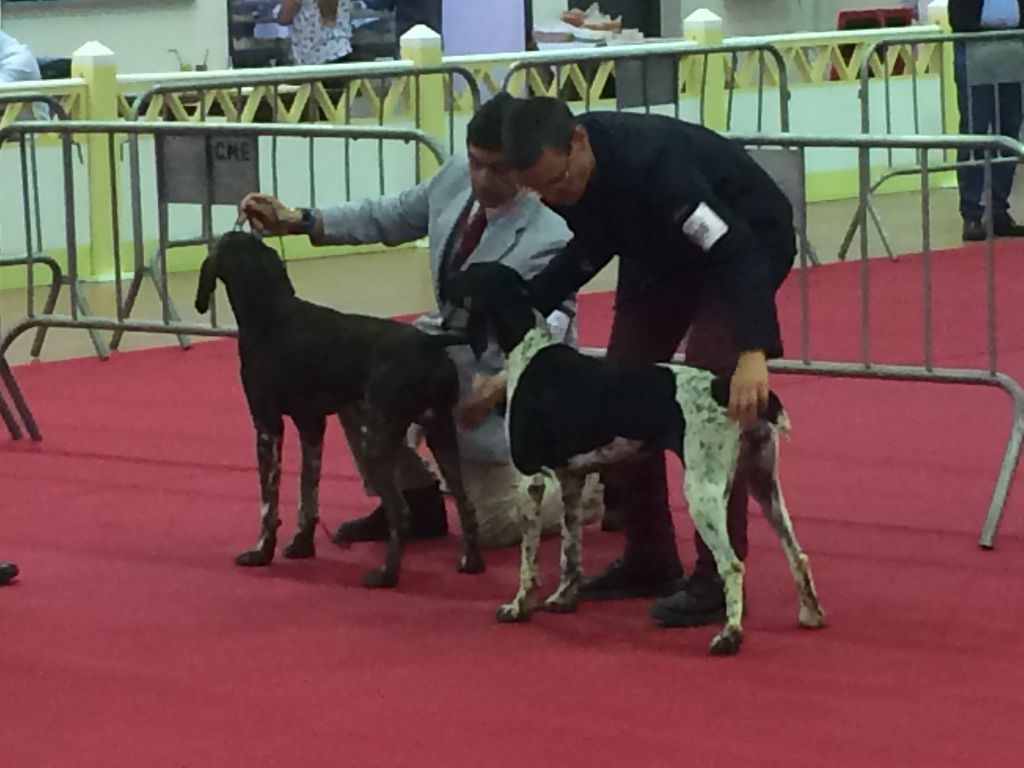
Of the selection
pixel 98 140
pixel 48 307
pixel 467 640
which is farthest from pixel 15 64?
pixel 467 640

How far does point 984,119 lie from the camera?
476 inches

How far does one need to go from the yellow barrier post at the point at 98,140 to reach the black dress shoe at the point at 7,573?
18.9 feet

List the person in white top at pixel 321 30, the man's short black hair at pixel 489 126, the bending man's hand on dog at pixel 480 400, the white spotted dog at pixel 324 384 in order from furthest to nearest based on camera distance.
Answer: the person in white top at pixel 321 30 < the white spotted dog at pixel 324 384 < the bending man's hand on dog at pixel 480 400 < the man's short black hair at pixel 489 126

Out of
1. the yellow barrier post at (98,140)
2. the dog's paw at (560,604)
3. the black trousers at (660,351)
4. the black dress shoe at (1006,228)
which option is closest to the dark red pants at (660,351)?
the black trousers at (660,351)

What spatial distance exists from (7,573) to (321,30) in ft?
29.8

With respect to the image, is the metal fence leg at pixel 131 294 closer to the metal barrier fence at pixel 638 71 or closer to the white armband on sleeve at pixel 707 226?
the metal barrier fence at pixel 638 71

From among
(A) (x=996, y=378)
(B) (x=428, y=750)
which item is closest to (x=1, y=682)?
(B) (x=428, y=750)

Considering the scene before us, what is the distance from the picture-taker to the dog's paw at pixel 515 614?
5.25 metres

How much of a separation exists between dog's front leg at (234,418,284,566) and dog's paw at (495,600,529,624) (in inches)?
34.8

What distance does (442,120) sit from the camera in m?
12.6

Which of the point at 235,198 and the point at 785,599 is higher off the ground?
the point at 235,198

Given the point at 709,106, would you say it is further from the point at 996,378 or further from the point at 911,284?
the point at 996,378

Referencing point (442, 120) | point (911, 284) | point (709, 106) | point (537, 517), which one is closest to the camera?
point (537, 517)

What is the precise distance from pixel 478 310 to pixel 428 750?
134 cm
